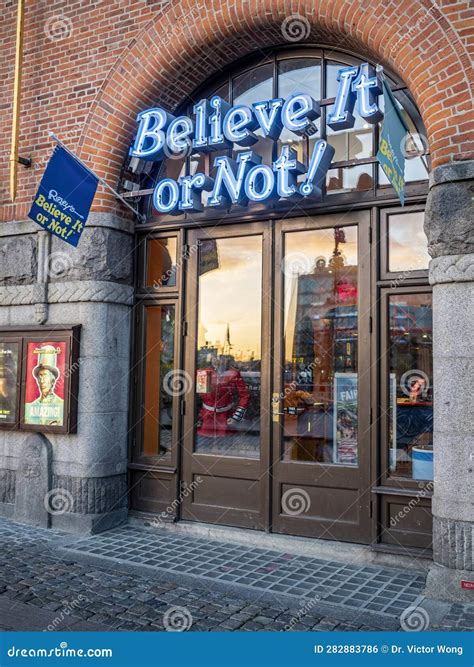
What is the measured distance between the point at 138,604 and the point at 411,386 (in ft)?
10.5

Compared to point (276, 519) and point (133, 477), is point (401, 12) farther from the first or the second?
point (133, 477)

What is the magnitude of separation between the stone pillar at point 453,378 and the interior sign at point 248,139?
1165mm

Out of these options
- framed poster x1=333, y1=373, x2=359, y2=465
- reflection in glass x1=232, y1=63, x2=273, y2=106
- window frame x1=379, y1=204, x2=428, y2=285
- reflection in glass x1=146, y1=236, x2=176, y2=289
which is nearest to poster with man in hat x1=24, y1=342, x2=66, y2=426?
reflection in glass x1=146, y1=236, x2=176, y2=289

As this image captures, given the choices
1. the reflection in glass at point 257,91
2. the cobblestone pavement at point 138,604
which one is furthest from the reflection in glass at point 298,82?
the cobblestone pavement at point 138,604

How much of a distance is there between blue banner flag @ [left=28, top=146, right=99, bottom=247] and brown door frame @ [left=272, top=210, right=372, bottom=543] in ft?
7.17

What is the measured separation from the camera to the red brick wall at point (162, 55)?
18.9 ft

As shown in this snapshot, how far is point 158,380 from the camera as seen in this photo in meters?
7.87

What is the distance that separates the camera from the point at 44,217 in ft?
21.9

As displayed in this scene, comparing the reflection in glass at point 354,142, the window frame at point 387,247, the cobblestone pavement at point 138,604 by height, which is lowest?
the cobblestone pavement at point 138,604

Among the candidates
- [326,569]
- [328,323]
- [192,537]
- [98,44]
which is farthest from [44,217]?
[326,569]

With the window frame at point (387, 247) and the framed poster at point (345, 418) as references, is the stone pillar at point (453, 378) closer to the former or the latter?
the window frame at point (387, 247)

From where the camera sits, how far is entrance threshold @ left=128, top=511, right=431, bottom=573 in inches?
242

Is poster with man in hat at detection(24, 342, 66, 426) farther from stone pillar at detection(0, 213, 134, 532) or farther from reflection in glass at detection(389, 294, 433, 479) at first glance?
reflection in glass at detection(389, 294, 433, 479)

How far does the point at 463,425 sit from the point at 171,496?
3599 mm
